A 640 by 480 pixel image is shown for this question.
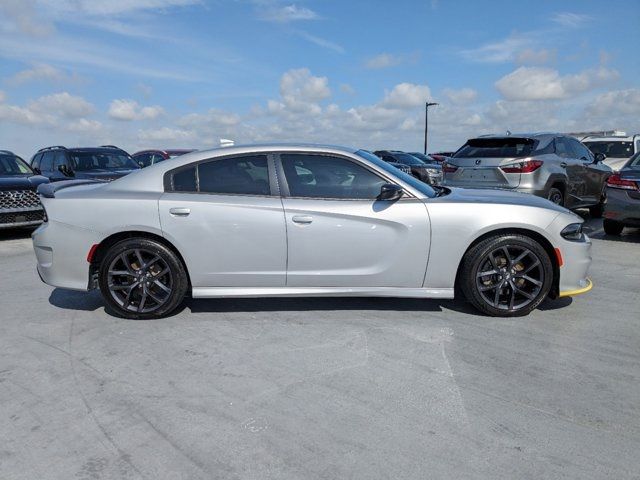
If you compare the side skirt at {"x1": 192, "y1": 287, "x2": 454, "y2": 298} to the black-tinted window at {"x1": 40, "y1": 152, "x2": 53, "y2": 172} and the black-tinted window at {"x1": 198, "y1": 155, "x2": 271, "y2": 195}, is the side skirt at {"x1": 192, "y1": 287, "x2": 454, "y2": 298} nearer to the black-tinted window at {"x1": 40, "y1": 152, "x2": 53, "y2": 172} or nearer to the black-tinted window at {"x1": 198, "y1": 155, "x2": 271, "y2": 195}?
the black-tinted window at {"x1": 198, "y1": 155, "x2": 271, "y2": 195}

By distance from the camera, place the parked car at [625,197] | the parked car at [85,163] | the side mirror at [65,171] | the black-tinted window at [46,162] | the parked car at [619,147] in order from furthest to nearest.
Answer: the parked car at [619,147] < the black-tinted window at [46,162] < the parked car at [85,163] < the side mirror at [65,171] < the parked car at [625,197]

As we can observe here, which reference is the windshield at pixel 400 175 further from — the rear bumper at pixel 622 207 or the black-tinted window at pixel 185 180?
the rear bumper at pixel 622 207

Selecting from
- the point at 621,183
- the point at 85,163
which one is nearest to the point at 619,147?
the point at 621,183

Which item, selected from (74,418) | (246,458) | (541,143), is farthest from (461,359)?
(541,143)

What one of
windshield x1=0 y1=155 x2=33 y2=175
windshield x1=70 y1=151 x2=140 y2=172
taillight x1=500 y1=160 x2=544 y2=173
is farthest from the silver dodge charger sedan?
windshield x1=70 y1=151 x2=140 y2=172

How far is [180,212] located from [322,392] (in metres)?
2.05

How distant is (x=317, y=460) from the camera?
244 centimetres

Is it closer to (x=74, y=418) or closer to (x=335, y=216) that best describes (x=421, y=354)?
(x=335, y=216)

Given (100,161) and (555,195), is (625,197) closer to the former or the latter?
(555,195)

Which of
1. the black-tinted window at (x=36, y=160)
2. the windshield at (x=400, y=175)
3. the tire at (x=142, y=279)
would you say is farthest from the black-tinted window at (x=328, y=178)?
the black-tinted window at (x=36, y=160)

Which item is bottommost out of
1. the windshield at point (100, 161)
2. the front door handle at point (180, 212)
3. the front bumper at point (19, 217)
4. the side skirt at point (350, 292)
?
the side skirt at point (350, 292)

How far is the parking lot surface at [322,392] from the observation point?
2.44 m

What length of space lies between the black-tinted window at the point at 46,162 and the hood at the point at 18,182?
2707 mm

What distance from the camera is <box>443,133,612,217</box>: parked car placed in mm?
7875
